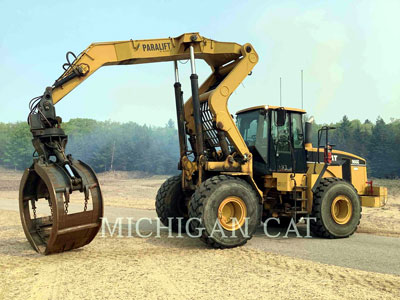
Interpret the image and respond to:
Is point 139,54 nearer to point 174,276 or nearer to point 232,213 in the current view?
point 232,213

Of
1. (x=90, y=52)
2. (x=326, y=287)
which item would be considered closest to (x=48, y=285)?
(x=326, y=287)

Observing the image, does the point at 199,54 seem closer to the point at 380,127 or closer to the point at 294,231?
the point at 294,231

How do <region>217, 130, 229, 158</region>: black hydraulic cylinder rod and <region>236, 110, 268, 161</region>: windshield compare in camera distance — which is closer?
<region>217, 130, 229, 158</region>: black hydraulic cylinder rod

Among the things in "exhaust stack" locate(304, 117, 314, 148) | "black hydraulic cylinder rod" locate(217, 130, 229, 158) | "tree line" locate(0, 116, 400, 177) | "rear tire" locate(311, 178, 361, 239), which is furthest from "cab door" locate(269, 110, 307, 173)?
"tree line" locate(0, 116, 400, 177)

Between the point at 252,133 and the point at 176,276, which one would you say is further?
the point at 252,133

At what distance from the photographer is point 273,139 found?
9086 millimetres

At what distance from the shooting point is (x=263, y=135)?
9047 millimetres

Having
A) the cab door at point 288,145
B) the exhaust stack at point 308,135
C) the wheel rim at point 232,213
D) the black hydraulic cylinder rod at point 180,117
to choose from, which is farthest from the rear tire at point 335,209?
the black hydraulic cylinder rod at point 180,117

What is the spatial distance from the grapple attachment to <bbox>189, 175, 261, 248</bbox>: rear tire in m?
1.77

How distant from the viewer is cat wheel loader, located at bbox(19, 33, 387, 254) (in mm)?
6704

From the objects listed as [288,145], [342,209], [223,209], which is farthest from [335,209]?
[223,209]

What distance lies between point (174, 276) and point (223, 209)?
7.96ft

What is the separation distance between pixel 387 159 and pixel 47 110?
4913 centimetres

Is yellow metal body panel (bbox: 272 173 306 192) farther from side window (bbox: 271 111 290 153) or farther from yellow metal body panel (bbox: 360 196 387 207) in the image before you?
yellow metal body panel (bbox: 360 196 387 207)
